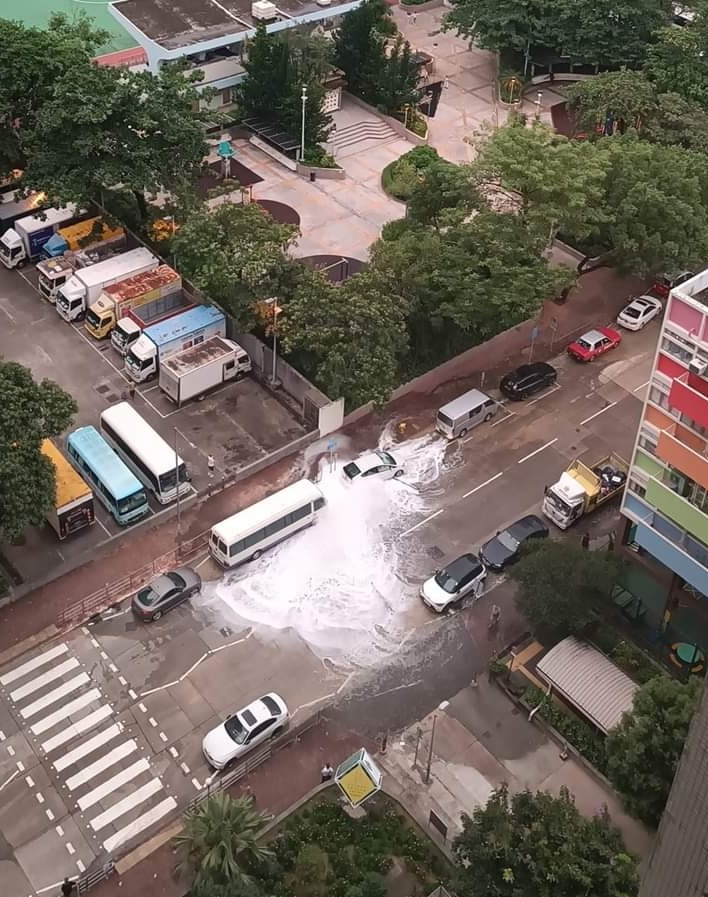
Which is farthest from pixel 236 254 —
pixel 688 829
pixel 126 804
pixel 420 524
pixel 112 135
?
pixel 688 829

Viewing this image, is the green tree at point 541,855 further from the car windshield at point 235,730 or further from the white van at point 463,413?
the white van at point 463,413

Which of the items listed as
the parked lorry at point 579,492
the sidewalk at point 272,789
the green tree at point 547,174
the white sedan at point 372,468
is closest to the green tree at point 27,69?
the green tree at point 547,174

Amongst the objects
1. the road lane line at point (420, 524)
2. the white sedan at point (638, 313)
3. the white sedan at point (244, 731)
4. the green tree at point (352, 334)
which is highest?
the green tree at point (352, 334)

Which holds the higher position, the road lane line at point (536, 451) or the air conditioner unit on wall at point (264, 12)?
the air conditioner unit on wall at point (264, 12)

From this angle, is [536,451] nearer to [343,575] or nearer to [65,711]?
[343,575]

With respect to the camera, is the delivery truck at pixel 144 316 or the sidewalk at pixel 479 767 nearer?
the sidewalk at pixel 479 767

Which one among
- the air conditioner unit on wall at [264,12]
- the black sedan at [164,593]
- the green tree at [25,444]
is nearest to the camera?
the green tree at [25,444]
